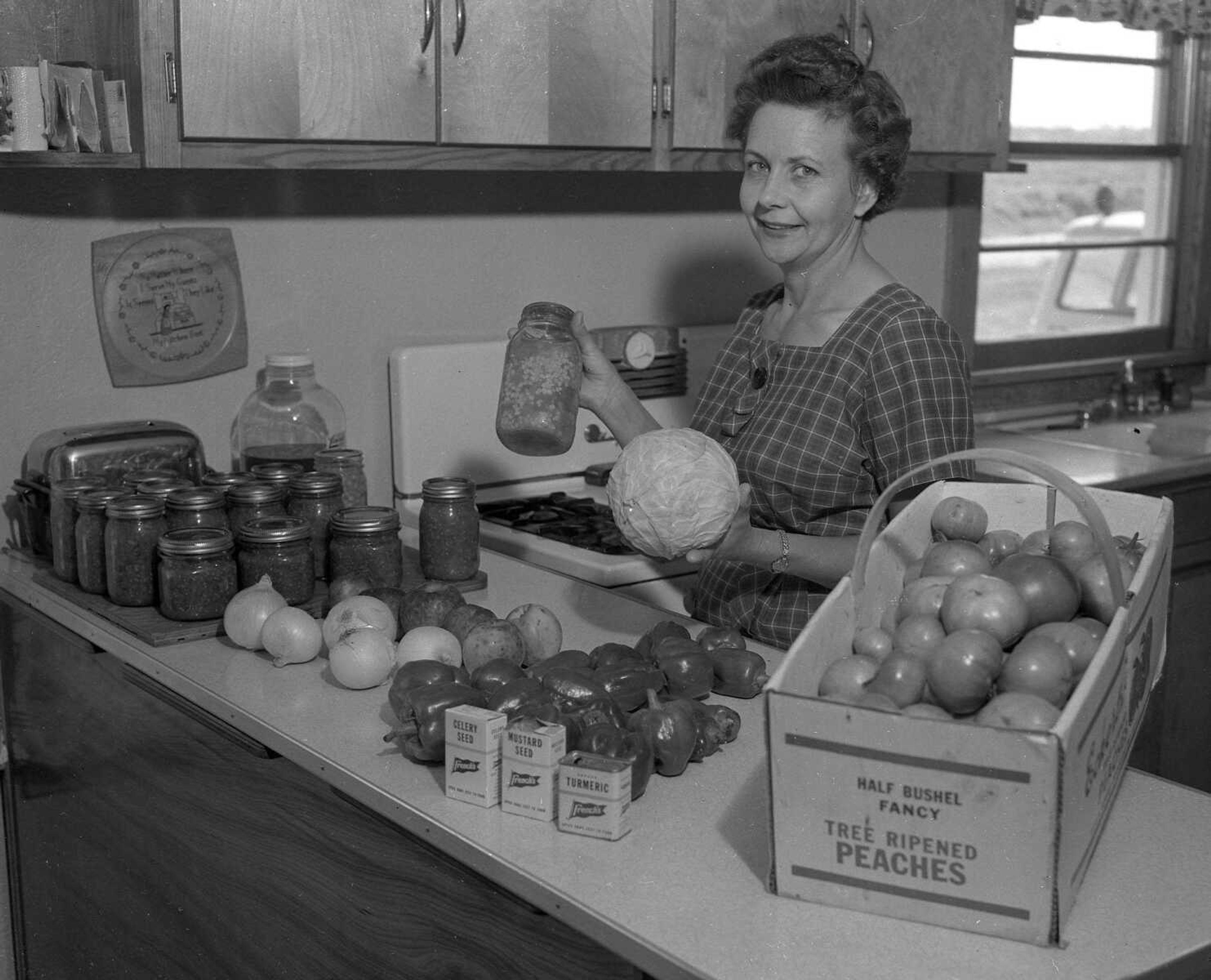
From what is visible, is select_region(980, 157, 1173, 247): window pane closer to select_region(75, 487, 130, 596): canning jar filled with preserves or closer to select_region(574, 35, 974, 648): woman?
select_region(574, 35, 974, 648): woman

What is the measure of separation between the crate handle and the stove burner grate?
1040mm

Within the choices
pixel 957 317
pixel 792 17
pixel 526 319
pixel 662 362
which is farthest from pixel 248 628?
pixel 957 317

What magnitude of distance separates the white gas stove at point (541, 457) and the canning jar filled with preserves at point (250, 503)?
20.2 inches

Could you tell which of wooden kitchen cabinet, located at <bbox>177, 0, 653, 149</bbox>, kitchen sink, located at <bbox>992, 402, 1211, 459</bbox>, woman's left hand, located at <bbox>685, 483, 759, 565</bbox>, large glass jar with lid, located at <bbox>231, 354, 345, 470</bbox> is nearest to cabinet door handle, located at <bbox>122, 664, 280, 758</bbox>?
woman's left hand, located at <bbox>685, 483, 759, 565</bbox>

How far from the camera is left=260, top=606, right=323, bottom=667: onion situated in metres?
1.80

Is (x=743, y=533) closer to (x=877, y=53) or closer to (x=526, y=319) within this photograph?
(x=526, y=319)

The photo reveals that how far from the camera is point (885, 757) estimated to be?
3.62 ft

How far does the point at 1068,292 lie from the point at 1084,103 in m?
0.55

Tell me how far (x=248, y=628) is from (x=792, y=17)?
1.67 m

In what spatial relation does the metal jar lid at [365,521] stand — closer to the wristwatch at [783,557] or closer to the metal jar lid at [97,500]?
the metal jar lid at [97,500]

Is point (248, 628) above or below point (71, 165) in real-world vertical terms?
below

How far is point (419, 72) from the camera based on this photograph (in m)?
2.33

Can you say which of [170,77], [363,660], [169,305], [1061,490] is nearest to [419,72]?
[170,77]

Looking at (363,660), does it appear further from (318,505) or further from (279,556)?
(318,505)
